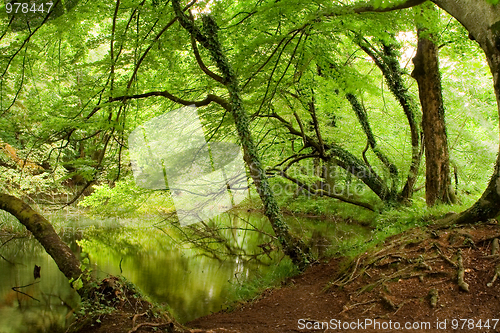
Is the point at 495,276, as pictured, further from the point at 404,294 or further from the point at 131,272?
the point at 131,272

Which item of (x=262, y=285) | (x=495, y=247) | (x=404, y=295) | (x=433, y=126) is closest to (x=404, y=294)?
(x=404, y=295)

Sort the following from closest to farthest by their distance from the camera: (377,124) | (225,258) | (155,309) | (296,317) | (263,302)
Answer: (296,317) → (155,309) → (263,302) → (225,258) → (377,124)

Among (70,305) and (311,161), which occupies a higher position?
(311,161)

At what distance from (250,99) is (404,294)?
177 inches

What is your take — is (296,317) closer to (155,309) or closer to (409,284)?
(409,284)

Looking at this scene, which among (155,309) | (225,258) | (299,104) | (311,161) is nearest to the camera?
(155,309)

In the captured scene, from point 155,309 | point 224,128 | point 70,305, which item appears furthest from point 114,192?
point 155,309

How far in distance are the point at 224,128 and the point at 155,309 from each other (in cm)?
384

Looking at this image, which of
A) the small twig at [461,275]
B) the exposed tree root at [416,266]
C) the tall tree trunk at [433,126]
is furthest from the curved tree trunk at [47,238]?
the tall tree trunk at [433,126]

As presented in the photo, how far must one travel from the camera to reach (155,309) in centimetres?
381

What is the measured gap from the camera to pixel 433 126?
604 cm

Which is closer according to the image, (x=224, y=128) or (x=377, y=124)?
(x=224, y=128)

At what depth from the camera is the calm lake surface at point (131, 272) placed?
596 cm

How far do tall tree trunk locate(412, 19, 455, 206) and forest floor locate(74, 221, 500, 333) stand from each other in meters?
2.03
